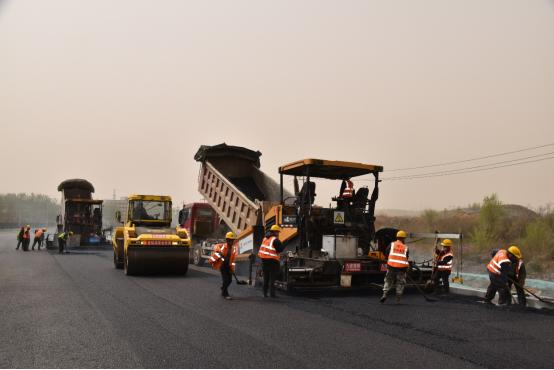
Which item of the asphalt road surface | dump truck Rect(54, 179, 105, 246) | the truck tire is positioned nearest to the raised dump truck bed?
the truck tire

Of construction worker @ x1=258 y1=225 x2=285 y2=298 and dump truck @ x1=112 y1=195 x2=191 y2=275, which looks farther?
dump truck @ x1=112 y1=195 x2=191 y2=275

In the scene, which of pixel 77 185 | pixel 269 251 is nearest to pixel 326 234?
pixel 269 251

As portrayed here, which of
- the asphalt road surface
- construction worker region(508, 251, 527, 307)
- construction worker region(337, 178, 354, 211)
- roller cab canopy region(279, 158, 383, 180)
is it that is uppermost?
roller cab canopy region(279, 158, 383, 180)

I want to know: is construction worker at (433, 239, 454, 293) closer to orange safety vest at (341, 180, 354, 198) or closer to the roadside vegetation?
orange safety vest at (341, 180, 354, 198)

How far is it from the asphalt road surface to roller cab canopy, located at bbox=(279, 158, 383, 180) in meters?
2.48

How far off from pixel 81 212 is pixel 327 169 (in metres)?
17.8

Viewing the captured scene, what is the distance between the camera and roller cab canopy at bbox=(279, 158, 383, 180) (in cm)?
1007

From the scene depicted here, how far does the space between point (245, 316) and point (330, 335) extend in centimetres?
164

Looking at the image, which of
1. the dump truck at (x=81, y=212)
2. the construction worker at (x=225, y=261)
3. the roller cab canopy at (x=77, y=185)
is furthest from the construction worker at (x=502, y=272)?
the roller cab canopy at (x=77, y=185)

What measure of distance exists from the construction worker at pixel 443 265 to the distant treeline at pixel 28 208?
112m

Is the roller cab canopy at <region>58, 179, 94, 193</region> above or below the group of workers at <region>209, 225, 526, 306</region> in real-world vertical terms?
above

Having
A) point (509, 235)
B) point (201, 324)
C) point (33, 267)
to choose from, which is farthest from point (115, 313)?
point (509, 235)

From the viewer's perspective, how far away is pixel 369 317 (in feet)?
24.9

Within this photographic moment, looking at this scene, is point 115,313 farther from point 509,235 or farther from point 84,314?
point 509,235
